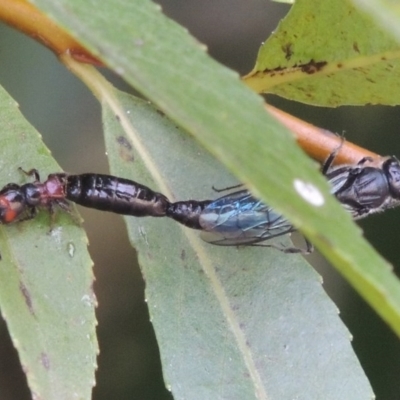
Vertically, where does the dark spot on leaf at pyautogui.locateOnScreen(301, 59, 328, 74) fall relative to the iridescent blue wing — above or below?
above

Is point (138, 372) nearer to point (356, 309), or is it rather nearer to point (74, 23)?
point (356, 309)

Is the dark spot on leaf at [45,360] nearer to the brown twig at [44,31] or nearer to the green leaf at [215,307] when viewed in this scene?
the green leaf at [215,307]

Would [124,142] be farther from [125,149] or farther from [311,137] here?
[311,137]

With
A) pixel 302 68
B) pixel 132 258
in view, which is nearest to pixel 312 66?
pixel 302 68

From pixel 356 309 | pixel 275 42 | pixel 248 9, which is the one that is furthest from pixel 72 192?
pixel 248 9

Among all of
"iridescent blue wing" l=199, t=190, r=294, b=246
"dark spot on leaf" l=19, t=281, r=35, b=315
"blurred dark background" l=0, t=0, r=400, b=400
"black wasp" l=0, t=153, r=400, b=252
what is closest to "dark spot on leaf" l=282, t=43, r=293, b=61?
"black wasp" l=0, t=153, r=400, b=252

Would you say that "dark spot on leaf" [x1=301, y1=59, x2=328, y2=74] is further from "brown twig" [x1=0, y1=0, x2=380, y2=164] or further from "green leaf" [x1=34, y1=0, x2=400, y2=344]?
"green leaf" [x1=34, y1=0, x2=400, y2=344]
